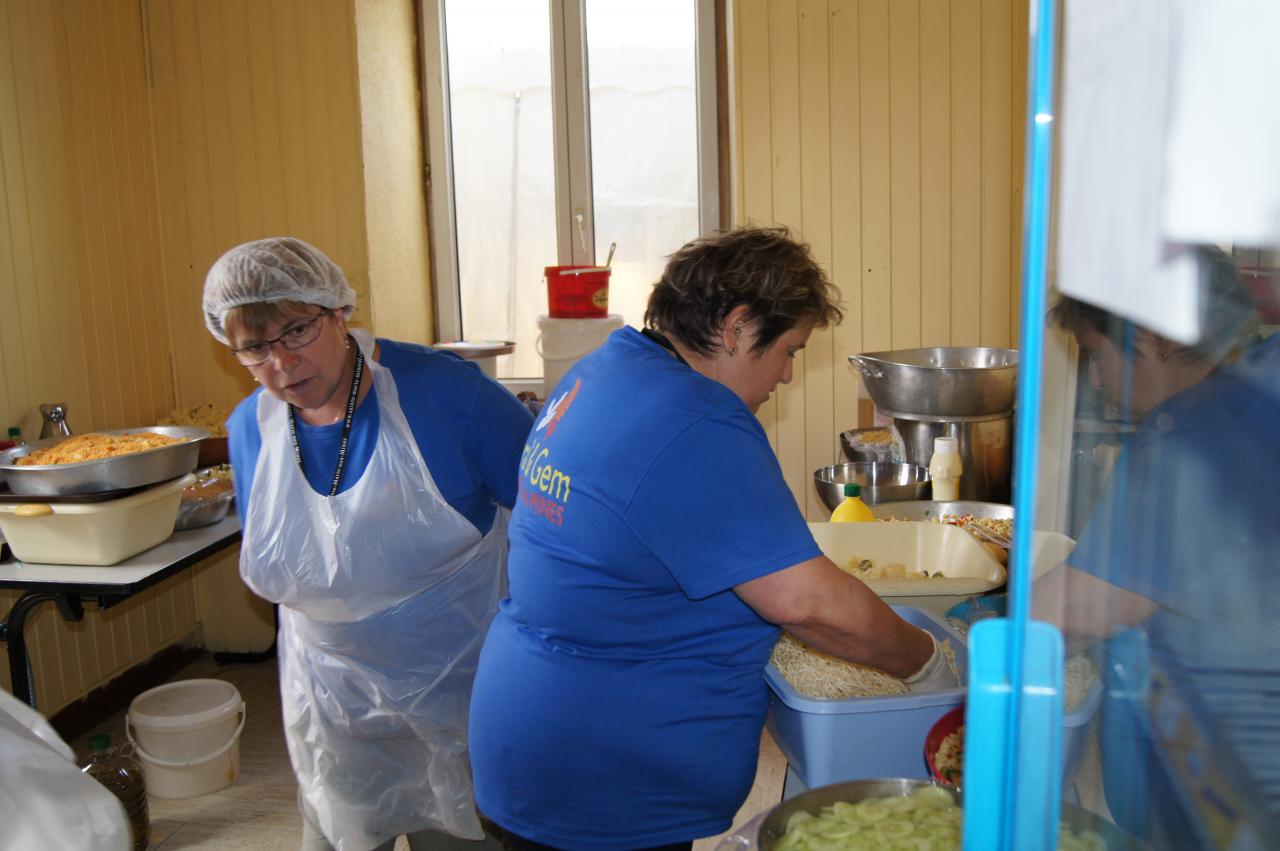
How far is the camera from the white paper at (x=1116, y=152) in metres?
0.47

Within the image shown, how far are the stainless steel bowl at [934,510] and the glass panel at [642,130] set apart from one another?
1932mm

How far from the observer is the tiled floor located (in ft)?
8.67

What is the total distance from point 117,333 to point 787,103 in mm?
2286

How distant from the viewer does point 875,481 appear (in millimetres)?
2520

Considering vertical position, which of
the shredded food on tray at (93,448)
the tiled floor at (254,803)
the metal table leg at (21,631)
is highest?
the shredded food on tray at (93,448)

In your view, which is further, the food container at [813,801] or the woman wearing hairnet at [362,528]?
the woman wearing hairnet at [362,528]

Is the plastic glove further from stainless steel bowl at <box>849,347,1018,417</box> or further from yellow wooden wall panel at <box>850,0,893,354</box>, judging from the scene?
yellow wooden wall panel at <box>850,0,893,354</box>

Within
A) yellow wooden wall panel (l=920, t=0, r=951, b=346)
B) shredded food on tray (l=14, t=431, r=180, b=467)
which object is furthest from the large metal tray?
yellow wooden wall panel (l=920, t=0, r=951, b=346)

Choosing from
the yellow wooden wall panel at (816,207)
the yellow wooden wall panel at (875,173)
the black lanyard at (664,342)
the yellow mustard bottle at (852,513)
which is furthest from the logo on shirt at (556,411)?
the yellow wooden wall panel at (875,173)

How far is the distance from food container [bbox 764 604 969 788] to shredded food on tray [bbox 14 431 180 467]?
5.49 feet

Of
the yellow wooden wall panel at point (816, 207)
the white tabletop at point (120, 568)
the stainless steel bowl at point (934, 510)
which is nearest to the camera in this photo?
the stainless steel bowl at point (934, 510)

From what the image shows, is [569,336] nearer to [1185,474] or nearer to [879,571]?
[879,571]

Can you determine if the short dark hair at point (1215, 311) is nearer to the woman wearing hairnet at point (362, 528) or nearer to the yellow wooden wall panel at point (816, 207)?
the woman wearing hairnet at point (362, 528)

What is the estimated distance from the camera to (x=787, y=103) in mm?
3428
